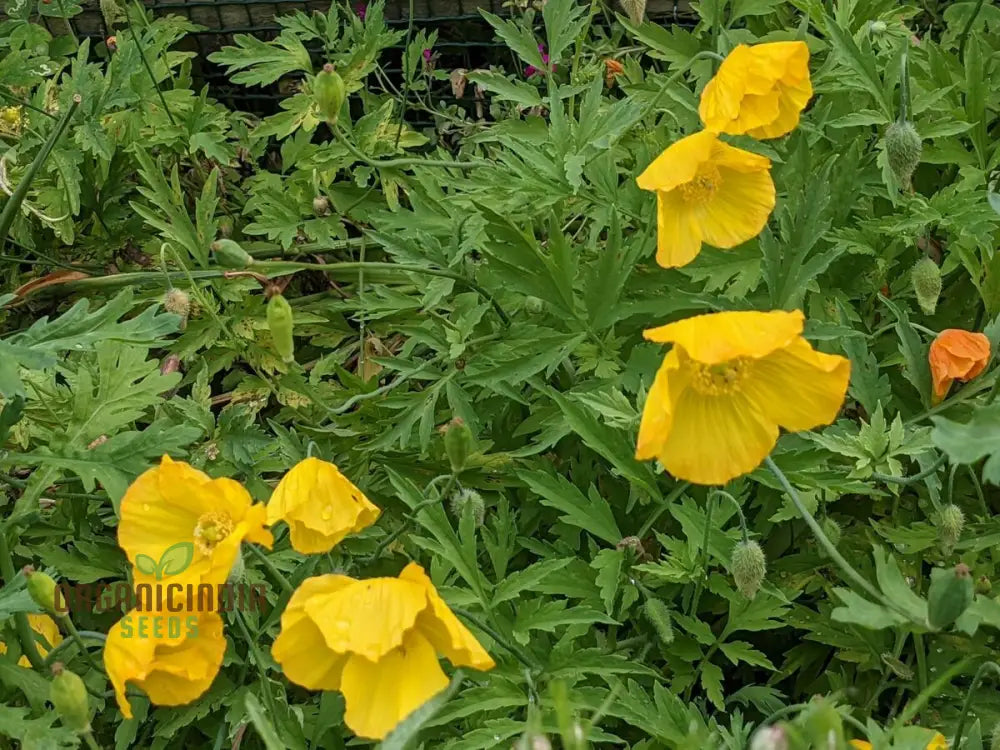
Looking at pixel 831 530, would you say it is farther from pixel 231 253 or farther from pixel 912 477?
pixel 231 253

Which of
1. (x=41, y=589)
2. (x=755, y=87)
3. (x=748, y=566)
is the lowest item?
(x=748, y=566)

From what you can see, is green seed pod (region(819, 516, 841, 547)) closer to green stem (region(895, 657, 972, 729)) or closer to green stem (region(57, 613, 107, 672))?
green stem (region(895, 657, 972, 729))

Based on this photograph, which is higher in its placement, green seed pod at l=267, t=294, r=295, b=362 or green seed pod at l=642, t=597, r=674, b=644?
green seed pod at l=267, t=294, r=295, b=362

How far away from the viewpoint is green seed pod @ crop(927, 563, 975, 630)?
1.12 m

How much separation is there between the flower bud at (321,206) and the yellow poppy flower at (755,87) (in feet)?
3.35

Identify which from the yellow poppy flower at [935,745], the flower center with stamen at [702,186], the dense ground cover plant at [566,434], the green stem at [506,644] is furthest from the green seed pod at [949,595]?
the flower center with stamen at [702,186]

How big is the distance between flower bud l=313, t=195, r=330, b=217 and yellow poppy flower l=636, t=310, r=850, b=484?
1.29 meters

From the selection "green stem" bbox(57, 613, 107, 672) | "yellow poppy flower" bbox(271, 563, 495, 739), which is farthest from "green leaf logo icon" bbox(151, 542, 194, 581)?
"yellow poppy flower" bbox(271, 563, 495, 739)

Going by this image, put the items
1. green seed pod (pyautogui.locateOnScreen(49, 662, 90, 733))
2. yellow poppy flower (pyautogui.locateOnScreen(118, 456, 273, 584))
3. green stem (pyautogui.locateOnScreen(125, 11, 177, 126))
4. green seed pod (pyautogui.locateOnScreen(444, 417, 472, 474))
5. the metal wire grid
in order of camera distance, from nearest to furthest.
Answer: green seed pod (pyautogui.locateOnScreen(49, 662, 90, 733))
yellow poppy flower (pyautogui.locateOnScreen(118, 456, 273, 584))
green seed pod (pyautogui.locateOnScreen(444, 417, 472, 474))
green stem (pyautogui.locateOnScreen(125, 11, 177, 126))
the metal wire grid

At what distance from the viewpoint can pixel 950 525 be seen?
1.60 m

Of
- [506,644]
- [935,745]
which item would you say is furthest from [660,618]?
[935,745]

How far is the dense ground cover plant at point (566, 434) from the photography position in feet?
4.28

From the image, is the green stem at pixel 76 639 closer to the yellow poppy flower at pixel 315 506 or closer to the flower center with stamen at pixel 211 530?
the flower center with stamen at pixel 211 530

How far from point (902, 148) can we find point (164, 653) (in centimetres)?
136
